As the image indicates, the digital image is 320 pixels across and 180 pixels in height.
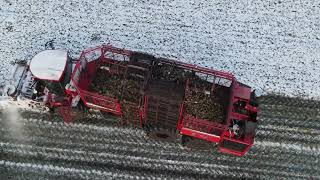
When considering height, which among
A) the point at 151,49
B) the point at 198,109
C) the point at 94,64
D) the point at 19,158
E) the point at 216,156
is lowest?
the point at 19,158

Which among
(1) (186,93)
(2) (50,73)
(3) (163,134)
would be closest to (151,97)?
(1) (186,93)

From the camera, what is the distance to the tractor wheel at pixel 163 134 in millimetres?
10346

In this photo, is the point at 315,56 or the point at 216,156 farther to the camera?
the point at 315,56

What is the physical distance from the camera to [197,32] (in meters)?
13.6

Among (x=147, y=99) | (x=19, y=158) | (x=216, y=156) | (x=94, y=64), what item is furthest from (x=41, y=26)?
(x=216, y=156)

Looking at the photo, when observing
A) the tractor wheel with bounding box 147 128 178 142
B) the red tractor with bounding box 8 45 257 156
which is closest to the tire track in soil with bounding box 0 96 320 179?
the tractor wheel with bounding box 147 128 178 142

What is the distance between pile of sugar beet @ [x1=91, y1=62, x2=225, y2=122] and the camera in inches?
403

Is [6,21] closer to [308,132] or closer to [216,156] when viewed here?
[216,156]

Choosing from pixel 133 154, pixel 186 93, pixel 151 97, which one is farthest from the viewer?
pixel 133 154

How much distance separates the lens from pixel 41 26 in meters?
13.6

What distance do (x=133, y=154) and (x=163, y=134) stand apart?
1.21 m

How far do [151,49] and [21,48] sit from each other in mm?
4419

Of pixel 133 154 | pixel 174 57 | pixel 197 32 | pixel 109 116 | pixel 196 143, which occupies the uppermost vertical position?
pixel 197 32

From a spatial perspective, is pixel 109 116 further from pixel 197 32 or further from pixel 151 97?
pixel 197 32
